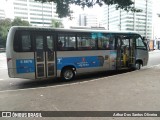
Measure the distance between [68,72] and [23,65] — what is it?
2.53 m

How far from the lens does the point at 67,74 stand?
10508 mm

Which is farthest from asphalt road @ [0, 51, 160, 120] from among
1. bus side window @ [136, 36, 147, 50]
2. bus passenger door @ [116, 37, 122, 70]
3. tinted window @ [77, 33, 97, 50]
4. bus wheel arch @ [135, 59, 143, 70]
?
bus side window @ [136, 36, 147, 50]

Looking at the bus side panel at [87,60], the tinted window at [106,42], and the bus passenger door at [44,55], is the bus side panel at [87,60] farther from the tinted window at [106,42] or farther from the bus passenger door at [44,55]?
the bus passenger door at [44,55]

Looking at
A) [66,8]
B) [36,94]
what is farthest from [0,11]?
[36,94]

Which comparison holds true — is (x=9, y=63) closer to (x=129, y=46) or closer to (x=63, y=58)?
(x=63, y=58)

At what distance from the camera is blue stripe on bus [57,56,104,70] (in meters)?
10.1

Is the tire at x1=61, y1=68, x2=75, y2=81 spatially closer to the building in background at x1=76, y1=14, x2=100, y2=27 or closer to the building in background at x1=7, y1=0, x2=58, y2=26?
the building in background at x1=76, y1=14, x2=100, y2=27

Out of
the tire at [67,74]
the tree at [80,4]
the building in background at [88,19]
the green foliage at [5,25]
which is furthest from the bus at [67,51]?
the building in background at [88,19]

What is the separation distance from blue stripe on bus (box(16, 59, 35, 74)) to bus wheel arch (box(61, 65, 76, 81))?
1.75 meters

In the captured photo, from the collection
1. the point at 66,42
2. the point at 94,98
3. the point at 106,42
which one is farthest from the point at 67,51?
the point at 94,98

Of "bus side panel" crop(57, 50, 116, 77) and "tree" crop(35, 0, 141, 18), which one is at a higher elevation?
"tree" crop(35, 0, 141, 18)

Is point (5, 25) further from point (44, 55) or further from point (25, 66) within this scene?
point (25, 66)

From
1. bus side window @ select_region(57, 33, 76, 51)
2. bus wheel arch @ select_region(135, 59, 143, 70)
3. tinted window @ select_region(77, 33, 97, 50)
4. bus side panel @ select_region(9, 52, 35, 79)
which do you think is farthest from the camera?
bus wheel arch @ select_region(135, 59, 143, 70)

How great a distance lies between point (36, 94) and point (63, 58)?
3.55 m
